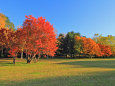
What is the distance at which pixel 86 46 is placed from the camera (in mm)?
50594

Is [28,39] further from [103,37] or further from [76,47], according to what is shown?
[103,37]

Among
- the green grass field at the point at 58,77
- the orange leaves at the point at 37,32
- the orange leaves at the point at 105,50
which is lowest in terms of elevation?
the green grass field at the point at 58,77

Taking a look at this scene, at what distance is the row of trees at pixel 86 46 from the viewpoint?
51.2m

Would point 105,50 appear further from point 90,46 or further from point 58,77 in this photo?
point 58,77

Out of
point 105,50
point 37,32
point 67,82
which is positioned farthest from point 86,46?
point 67,82

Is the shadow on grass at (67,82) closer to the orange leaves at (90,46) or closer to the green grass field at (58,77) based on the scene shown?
the green grass field at (58,77)

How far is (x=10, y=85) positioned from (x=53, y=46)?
697 inches

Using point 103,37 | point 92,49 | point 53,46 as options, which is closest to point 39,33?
point 53,46

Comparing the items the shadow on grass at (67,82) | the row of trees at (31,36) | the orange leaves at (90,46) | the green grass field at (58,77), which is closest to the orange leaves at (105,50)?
the orange leaves at (90,46)

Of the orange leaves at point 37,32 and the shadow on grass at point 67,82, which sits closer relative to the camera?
the shadow on grass at point 67,82

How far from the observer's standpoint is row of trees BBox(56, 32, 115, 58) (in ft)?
168

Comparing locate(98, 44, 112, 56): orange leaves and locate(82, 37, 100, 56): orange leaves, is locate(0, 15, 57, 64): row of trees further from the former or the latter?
locate(98, 44, 112, 56): orange leaves

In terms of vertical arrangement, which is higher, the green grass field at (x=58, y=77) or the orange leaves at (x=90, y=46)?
the orange leaves at (x=90, y=46)

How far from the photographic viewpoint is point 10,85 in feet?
23.1
